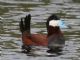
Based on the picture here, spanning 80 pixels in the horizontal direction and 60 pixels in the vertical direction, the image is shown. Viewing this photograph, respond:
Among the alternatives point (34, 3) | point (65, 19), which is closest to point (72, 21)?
point (65, 19)

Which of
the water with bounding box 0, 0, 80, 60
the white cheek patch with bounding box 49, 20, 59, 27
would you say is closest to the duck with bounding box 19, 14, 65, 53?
the white cheek patch with bounding box 49, 20, 59, 27

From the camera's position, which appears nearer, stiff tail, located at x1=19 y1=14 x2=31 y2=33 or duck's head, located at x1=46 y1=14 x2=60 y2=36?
stiff tail, located at x1=19 y1=14 x2=31 y2=33

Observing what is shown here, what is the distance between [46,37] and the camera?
15734 mm

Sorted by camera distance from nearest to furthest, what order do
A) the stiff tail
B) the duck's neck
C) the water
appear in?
1. the water
2. the stiff tail
3. the duck's neck

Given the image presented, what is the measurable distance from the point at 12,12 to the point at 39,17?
3.85 feet

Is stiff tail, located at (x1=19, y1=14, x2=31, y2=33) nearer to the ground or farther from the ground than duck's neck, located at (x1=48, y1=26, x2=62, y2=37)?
farther from the ground

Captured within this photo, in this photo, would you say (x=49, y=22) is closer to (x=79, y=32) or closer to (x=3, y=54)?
(x=79, y=32)

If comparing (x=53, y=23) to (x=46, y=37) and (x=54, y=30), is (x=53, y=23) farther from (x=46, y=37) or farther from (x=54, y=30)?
(x=46, y=37)

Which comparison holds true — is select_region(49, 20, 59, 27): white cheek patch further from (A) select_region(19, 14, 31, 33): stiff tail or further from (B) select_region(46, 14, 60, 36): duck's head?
(A) select_region(19, 14, 31, 33): stiff tail

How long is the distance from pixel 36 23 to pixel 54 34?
1.79m

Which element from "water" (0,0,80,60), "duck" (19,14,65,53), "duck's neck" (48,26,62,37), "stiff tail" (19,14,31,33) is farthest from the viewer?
"duck's neck" (48,26,62,37)

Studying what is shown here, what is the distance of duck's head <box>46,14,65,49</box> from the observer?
51.5 ft

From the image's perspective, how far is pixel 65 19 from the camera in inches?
719

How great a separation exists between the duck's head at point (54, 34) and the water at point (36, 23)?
9.6 inches
